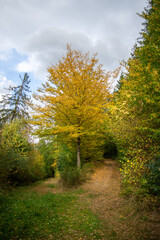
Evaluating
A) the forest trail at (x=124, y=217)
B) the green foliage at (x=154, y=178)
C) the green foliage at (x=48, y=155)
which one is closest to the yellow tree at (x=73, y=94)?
the forest trail at (x=124, y=217)

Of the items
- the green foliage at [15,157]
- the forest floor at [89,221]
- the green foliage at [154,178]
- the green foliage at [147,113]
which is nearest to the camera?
the forest floor at [89,221]

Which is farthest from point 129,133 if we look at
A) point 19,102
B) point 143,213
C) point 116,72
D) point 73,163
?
point 19,102

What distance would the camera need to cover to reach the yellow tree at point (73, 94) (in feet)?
30.4

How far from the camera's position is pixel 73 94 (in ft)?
30.8

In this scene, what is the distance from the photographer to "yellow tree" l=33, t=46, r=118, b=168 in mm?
9266

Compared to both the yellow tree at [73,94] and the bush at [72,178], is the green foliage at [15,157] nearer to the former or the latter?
the yellow tree at [73,94]

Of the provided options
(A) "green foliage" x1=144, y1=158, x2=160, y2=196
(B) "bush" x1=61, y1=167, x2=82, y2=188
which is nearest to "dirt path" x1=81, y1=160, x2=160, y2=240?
(A) "green foliage" x1=144, y1=158, x2=160, y2=196

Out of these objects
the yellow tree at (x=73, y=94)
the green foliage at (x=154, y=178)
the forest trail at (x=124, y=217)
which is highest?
the yellow tree at (x=73, y=94)

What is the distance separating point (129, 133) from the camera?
22.9ft

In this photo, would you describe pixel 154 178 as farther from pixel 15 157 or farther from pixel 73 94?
pixel 15 157

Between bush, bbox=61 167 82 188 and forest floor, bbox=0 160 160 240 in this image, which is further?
bush, bbox=61 167 82 188

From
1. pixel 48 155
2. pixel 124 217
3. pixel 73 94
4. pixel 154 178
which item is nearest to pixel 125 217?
pixel 124 217

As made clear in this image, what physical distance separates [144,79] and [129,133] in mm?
2787

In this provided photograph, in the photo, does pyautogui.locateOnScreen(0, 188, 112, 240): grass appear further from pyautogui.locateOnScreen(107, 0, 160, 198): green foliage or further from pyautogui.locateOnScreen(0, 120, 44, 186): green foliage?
pyautogui.locateOnScreen(0, 120, 44, 186): green foliage
